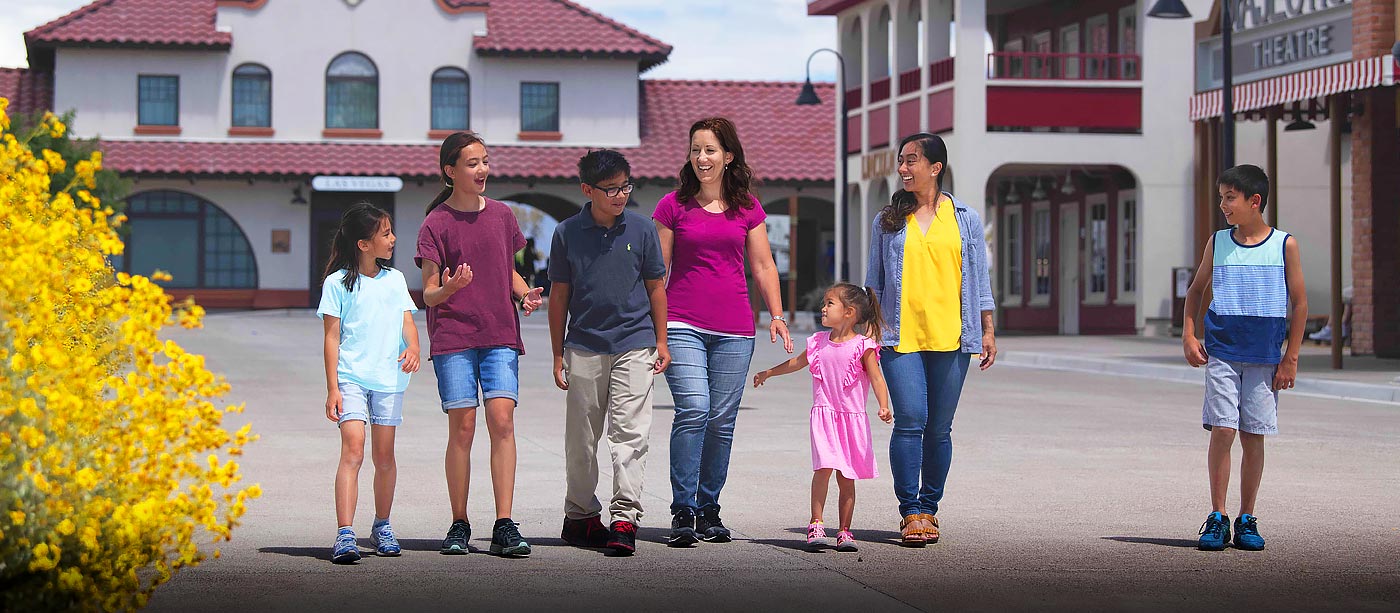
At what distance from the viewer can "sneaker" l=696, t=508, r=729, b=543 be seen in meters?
8.12

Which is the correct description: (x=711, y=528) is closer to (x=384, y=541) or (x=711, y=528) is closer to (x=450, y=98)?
(x=384, y=541)

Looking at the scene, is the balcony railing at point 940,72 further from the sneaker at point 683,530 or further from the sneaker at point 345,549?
the sneaker at point 345,549

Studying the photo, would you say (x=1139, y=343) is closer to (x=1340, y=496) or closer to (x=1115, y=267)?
(x=1115, y=267)

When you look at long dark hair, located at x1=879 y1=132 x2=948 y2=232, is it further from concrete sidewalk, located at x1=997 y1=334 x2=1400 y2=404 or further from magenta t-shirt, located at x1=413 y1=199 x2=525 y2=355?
concrete sidewalk, located at x1=997 y1=334 x2=1400 y2=404

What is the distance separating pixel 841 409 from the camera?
317 inches

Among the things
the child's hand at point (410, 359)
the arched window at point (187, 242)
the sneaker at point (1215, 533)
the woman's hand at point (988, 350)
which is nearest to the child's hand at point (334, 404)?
the child's hand at point (410, 359)

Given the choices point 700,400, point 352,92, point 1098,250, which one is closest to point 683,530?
point 700,400

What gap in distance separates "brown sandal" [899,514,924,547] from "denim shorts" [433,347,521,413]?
167cm

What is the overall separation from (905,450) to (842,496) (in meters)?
0.32

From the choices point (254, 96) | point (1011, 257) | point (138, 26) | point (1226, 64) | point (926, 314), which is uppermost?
point (138, 26)

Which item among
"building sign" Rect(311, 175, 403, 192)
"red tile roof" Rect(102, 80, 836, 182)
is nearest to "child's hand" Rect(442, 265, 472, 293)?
"red tile roof" Rect(102, 80, 836, 182)

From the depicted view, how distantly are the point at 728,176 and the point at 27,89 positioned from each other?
42594mm

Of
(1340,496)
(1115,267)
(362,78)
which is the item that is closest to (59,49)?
(362,78)

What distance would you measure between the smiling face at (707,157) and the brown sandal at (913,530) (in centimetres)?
159
